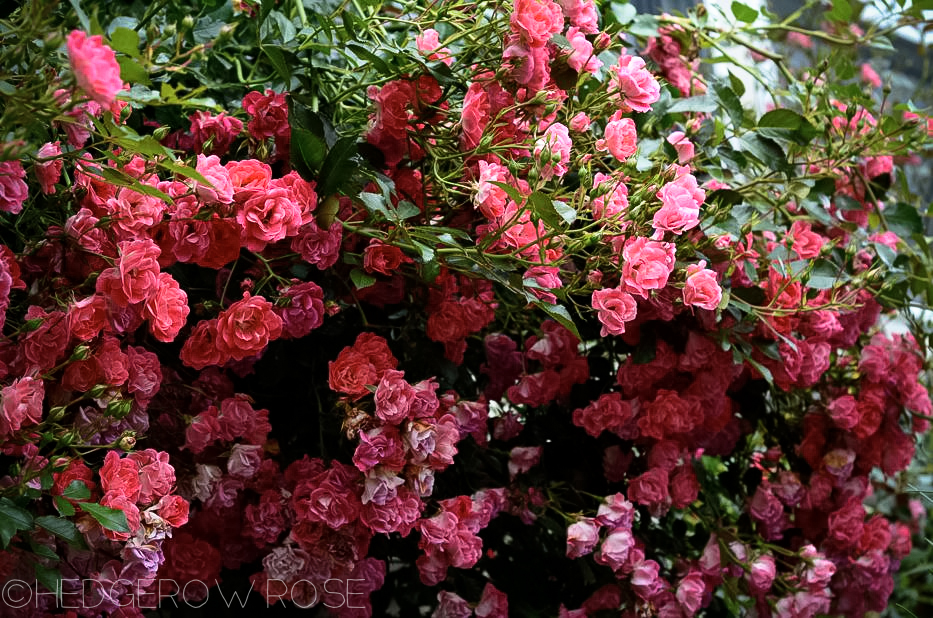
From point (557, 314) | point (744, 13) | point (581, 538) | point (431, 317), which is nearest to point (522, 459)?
point (581, 538)

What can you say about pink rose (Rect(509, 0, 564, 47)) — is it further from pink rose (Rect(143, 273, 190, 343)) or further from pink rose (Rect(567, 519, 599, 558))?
pink rose (Rect(567, 519, 599, 558))

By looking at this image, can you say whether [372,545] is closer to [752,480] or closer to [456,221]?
[456,221]

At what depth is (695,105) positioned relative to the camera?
1.09 metres

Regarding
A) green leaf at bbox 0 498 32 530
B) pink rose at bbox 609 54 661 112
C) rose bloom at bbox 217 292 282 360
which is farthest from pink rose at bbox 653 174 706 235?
green leaf at bbox 0 498 32 530

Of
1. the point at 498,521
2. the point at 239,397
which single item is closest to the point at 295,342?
the point at 239,397

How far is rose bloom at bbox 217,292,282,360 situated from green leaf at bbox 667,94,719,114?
0.57m

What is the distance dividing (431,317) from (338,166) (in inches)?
8.3

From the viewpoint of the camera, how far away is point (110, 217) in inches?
30.4

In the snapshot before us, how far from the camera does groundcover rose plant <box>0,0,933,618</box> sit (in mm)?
772

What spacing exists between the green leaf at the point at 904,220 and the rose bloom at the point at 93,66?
3.51 feet

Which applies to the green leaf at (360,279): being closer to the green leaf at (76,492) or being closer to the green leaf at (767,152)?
the green leaf at (76,492)

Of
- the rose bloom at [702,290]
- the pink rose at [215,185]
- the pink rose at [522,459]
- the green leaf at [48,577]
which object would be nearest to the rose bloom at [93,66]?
the pink rose at [215,185]

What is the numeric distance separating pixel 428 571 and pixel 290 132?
469 mm

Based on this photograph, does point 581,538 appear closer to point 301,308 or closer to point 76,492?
point 301,308
